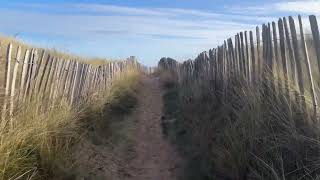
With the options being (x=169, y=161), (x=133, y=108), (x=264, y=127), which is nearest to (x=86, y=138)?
(x=169, y=161)

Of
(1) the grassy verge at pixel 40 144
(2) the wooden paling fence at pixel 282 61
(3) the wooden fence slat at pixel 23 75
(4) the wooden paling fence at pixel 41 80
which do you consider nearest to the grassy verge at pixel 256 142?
(2) the wooden paling fence at pixel 282 61

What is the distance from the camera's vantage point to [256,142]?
20.1ft

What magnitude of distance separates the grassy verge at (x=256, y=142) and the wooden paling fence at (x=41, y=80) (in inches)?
84.0

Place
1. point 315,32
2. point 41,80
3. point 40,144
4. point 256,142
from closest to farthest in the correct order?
point 315,32 < point 40,144 < point 256,142 < point 41,80

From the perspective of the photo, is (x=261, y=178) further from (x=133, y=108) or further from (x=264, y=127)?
(x=133, y=108)

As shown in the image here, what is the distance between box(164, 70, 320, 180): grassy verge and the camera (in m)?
5.35

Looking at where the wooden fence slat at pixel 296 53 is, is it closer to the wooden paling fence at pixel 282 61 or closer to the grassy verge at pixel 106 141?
the wooden paling fence at pixel 282 61

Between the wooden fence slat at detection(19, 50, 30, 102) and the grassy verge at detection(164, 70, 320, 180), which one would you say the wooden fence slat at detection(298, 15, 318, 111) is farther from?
the wooden fence slat at detection(19, 50, 30, 102)

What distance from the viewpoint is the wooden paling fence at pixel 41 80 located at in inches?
232

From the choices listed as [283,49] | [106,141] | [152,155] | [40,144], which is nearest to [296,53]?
[283,49]

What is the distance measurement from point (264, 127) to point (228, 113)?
73.6 inches

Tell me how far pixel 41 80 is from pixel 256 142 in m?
3.06

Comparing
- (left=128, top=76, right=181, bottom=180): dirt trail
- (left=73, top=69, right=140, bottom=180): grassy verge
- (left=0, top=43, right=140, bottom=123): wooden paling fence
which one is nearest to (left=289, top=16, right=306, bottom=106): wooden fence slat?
(left=128, top=76, right=181, bottom=180): dirt trail

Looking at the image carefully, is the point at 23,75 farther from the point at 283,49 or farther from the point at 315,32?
the point at 315,32
